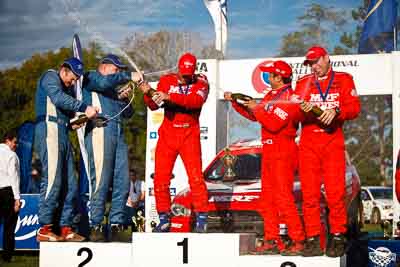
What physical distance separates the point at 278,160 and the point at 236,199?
1.55 m

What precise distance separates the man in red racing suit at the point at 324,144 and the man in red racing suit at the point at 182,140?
107 cm

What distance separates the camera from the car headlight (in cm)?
829

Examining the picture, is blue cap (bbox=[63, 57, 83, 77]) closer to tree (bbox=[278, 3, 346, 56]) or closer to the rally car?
the rally car

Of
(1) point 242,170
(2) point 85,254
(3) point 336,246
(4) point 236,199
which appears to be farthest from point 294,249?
(1) point 242,170

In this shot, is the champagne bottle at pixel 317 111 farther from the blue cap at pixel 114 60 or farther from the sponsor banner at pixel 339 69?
the sponsor banner at pixel 339 69

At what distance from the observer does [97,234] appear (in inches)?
312

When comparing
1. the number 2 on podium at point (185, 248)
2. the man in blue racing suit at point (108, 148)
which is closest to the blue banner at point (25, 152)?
the man in blue racing suit at point (108, 148)

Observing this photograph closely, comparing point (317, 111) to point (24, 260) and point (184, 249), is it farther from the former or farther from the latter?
point (24, 260)

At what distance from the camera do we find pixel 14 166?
9.78 metres

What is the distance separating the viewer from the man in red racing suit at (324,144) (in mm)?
6746

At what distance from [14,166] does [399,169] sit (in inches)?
203

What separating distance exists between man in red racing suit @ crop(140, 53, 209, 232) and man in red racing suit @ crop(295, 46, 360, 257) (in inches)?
42.0

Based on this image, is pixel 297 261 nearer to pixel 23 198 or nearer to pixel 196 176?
pixel 196 176

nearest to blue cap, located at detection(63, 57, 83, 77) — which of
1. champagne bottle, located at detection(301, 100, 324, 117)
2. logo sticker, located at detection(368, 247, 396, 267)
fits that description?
champagne bottle, located at detection(301, 100, 324, 117)
